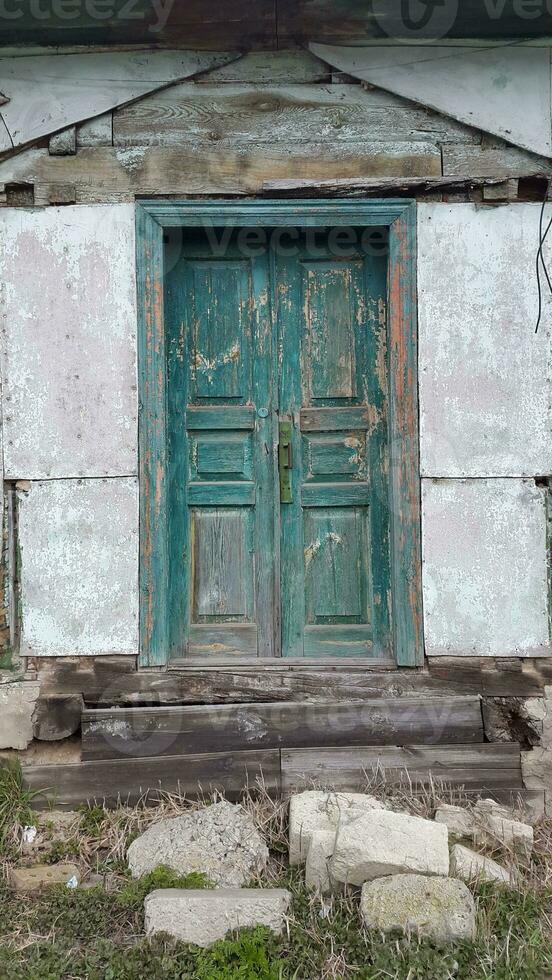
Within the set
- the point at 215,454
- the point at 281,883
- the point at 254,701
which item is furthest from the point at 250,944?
the point at 215,454

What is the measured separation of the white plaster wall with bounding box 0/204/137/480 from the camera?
3.72 metres

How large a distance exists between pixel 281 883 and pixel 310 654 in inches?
45.0

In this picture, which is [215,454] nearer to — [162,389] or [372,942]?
[162,389]

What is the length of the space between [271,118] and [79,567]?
2330mm

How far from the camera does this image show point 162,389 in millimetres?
3771

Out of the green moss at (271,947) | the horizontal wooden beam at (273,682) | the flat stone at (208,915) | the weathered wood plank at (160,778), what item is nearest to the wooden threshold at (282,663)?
the horizontal wooden beam at (273,682)

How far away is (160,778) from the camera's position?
3.65 meters

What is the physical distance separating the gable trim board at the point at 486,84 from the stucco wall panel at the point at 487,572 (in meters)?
1.66

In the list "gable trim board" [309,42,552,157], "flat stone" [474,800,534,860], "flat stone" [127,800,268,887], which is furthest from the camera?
"gable trim board" [309,42,552,157]

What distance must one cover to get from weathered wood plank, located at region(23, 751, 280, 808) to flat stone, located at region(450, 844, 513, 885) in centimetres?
89

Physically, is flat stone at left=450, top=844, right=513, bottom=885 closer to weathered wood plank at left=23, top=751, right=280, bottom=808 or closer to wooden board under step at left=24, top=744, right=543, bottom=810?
wooden board under step at left=24, top=744, right=543, bottom=810

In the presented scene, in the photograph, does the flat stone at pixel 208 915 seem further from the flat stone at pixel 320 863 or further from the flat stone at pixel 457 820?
the flat stone at pixel 457 820

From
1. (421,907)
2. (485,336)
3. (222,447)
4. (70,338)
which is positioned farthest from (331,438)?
(421,907)

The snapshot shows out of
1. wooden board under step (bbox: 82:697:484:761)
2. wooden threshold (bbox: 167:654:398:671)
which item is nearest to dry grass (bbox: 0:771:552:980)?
wooden board under step (bbox: 82:697:484:761)
